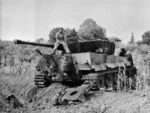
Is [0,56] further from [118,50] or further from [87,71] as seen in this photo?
[87,71]

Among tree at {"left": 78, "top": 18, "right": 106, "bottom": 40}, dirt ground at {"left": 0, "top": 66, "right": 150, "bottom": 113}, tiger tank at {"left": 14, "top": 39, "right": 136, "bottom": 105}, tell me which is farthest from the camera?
tree at {"left": 78, "top": 18, "right": 106, "bottom": 40}

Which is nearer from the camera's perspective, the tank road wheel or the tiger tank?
the tiger tank

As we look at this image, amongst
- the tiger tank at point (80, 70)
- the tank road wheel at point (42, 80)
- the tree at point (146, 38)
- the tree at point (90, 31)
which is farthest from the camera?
the tree at point (90, 31)

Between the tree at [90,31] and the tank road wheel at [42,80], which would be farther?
the tree at [90,31]

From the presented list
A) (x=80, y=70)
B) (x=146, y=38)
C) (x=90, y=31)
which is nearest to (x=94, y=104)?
(x=80, y=70)

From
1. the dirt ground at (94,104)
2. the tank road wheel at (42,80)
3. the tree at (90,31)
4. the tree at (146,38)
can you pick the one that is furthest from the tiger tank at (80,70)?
the tree at (90,31)

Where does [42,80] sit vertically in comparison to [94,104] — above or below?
above

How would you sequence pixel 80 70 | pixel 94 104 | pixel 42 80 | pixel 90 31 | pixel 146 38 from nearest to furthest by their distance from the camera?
pixel 94 104 < pixel 80 70 < pixel 42 80 < pixel 146 38 < pixel 90 31

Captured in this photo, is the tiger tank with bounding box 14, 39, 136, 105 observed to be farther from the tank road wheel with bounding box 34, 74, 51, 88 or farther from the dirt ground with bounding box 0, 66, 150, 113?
the dirt ground with bounding box 0, 66, 150, 113

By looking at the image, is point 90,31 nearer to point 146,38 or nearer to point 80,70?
point 146,38

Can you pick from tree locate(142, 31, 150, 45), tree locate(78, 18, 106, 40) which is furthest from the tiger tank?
tree locate(78, 18, 106, 40)

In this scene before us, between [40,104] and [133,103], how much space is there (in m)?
3.35

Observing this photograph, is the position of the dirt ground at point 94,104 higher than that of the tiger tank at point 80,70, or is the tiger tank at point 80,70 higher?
the tiger tank at point 80,70

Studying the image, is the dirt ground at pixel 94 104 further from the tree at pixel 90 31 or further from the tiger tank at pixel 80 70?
the tree at pixel 90 31
